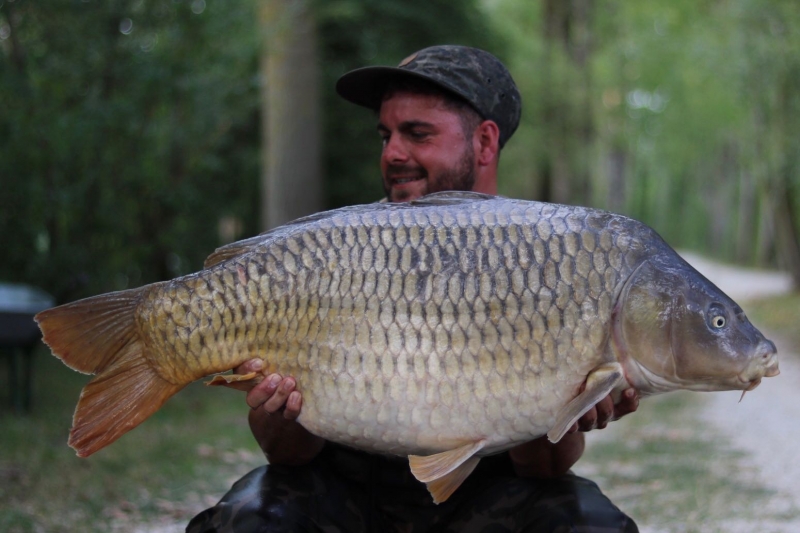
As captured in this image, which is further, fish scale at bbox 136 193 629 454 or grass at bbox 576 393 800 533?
grass at bbox 576 393 800 533

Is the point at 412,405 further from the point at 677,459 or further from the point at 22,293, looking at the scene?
the point at 22,293

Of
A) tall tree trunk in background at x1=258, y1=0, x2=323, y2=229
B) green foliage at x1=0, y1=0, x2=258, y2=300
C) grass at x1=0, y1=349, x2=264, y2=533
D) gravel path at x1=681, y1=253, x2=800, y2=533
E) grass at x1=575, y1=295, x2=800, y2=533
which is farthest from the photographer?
tall tree trunk in background at x1=258, y1=0, x2=323, y2=229

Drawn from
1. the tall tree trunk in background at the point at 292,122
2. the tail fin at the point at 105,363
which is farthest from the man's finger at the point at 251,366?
the tall tree trunk in background at the point at 292,122

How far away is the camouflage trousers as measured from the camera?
1.98 m

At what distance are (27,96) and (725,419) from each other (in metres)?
4.91

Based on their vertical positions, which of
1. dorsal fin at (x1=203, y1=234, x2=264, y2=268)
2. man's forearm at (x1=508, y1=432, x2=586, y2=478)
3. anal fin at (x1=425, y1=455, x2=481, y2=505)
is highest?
dorsal fin at (x1=203, y1=234, x2=264, y2=268)

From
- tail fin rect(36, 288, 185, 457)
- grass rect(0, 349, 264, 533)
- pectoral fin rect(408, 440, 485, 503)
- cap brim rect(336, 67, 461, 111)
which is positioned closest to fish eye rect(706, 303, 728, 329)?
pectoral fin rect(408, 440, 485, 503)

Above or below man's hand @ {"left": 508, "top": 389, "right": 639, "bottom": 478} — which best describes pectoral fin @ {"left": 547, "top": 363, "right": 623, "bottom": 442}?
above

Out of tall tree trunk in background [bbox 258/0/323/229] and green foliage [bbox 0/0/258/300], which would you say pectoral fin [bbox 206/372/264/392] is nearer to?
green foliage [bbox 0/0/258/300]

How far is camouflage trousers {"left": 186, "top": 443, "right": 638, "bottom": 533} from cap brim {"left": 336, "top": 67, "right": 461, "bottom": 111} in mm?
926

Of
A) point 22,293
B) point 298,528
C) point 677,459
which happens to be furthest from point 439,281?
point 22,293

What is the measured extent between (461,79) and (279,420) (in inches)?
37.9

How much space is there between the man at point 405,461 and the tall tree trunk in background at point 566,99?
13.0 metres

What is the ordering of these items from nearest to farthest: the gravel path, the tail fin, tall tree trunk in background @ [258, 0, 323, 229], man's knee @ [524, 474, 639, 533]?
the tail fin
man's knee @ [524, 474, 639, 533]
the gravel path
tall tree trunk in background @ [258, 0, 323, 229]
